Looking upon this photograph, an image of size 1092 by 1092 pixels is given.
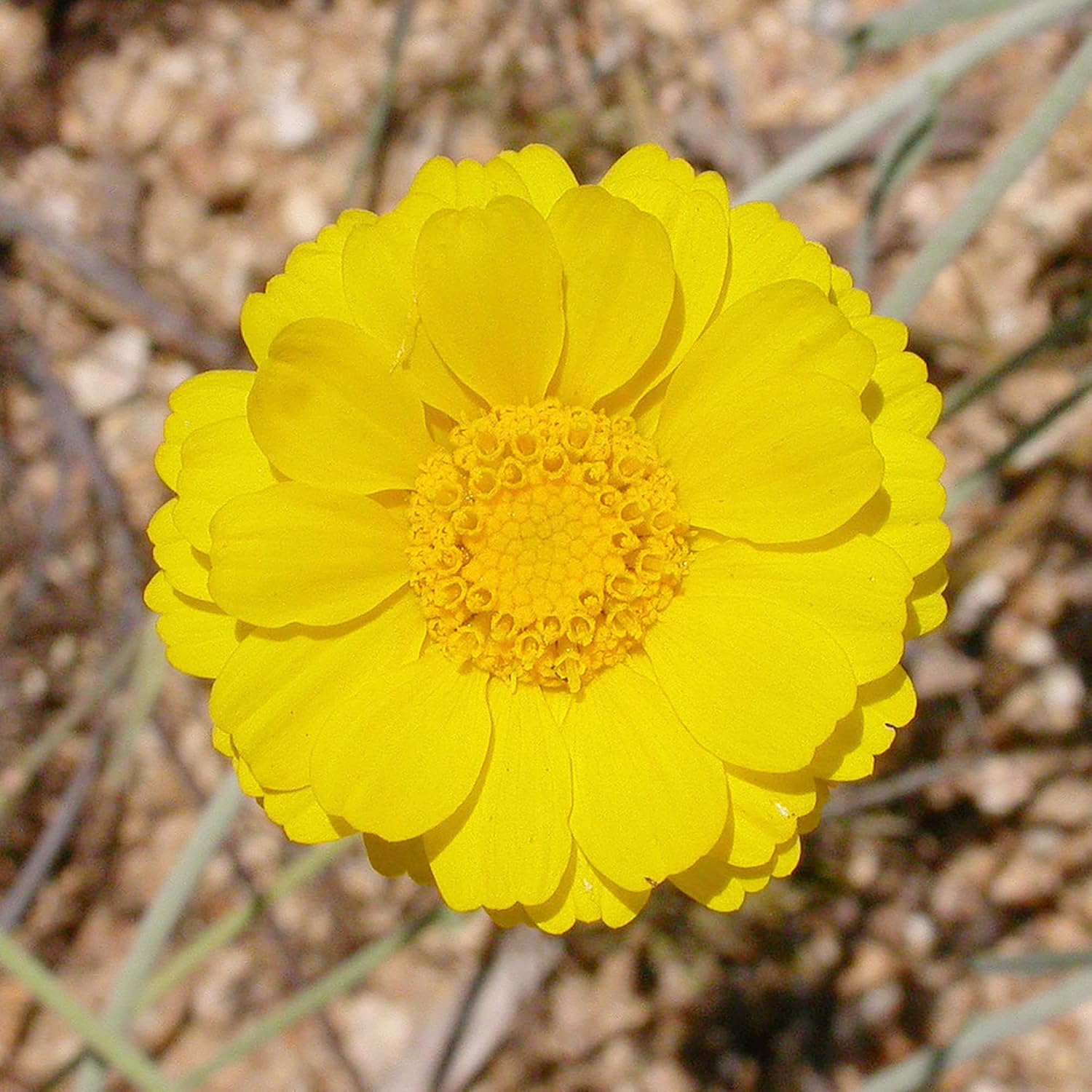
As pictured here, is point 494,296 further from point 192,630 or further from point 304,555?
point 192,630

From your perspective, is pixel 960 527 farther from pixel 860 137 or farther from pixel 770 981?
pixel 860 137

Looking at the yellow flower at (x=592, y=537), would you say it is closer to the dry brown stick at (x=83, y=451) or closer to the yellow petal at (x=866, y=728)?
the yellow petal at (x=866, y=728)

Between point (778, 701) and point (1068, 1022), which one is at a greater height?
point (778, 701)

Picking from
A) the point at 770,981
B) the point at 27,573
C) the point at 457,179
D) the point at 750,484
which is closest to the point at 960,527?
the point at 770,981

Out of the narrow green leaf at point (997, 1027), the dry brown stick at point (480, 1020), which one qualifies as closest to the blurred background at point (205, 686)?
the dry brown stick at point (480, 1020)

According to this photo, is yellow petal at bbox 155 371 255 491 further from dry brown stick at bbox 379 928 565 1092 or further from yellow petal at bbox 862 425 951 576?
dry brown stick at bbox 379 928 565 1092

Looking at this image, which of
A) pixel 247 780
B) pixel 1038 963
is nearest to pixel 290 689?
pixel 247 780
